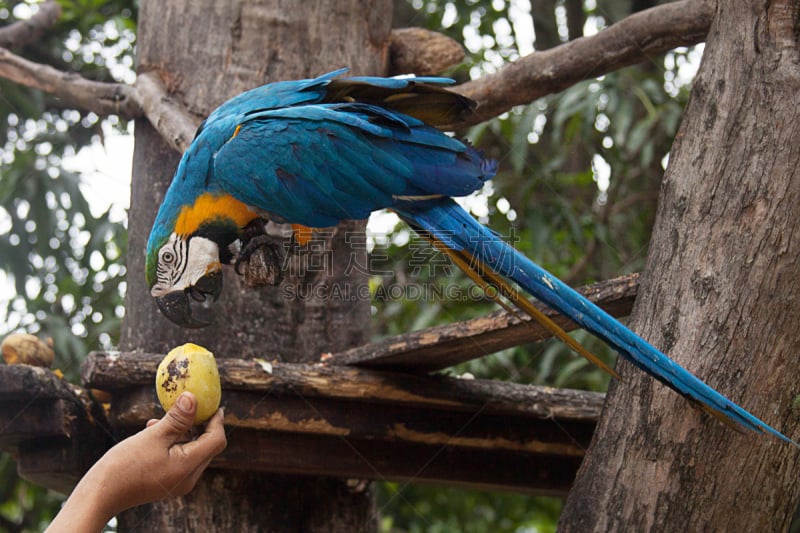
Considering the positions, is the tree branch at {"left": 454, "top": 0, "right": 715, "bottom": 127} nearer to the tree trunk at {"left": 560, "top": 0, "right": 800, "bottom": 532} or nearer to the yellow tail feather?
the tree trunk at {"left": 560, "top": 0, "right": 800, "bottom": 532}

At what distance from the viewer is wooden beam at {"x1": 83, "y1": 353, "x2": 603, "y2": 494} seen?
2.23 metres

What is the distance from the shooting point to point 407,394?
93.7 inches

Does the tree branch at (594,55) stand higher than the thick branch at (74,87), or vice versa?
the tree branch at (594,55)

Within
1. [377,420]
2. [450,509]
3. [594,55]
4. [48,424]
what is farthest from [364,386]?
[450,509]

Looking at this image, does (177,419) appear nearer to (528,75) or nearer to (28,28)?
(528,75)

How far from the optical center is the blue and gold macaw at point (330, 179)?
2104 mm

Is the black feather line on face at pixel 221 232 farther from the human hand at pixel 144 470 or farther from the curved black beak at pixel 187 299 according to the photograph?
the human hand at pixel 144 470

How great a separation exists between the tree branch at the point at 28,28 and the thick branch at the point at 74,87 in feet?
2.04

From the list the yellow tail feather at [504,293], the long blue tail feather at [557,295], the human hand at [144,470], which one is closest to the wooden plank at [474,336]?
the yellow tail feather at [504,293]

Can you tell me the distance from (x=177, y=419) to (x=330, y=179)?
28.9 inches

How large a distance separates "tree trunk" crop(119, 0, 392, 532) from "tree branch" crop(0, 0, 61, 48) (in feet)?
3.22

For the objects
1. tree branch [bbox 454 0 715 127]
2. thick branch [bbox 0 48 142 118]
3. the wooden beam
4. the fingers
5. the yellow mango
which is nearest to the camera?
the fingers

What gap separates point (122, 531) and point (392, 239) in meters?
2.02

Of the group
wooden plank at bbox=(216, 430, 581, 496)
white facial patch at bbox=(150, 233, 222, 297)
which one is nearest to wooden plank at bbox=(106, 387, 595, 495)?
wooden plank at bbox=(216, 430, 581, 496)
